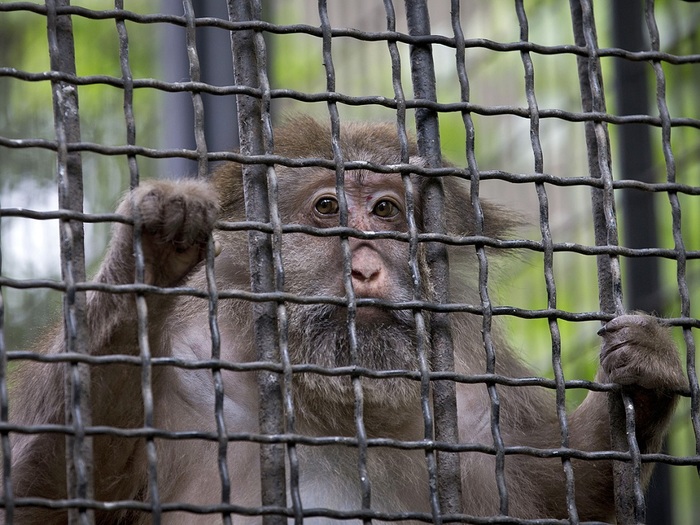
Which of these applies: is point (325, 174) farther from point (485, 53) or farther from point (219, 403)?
point (485, 53)

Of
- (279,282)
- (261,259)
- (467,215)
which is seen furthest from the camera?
(467,215)

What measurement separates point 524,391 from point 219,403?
184 cm

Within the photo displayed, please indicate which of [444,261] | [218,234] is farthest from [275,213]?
[218,234]

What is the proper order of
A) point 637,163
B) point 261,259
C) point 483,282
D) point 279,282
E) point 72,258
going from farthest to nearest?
1. point 637,163
2. point 483,282
3. point 261,259
4. point 279,282
5. point 72,258

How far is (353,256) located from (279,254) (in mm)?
943

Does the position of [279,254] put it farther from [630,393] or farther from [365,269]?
[630,393]

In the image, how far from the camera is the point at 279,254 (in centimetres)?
277

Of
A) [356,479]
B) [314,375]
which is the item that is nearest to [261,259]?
[314,375]

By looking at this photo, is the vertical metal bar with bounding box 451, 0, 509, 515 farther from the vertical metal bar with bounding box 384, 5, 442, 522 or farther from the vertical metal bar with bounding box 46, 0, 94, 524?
the vertical metal bar with bounding box 46, 0, 94, 524

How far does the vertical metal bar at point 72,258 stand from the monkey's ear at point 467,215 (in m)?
1.77

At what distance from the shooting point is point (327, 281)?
389 centimetres

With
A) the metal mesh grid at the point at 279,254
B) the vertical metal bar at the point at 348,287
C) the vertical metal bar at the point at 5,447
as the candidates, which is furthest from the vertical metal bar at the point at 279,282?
the vertical metal bar at the point at 5,447

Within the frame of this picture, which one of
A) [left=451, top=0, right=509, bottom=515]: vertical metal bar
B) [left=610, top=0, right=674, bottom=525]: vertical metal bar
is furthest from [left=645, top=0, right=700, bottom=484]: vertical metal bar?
[left=610, top=0, right=674, bottom=525]: vertical metal bar

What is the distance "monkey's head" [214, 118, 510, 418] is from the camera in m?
3.75
